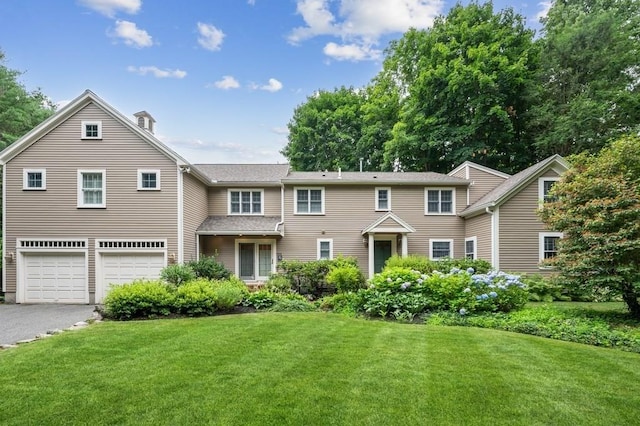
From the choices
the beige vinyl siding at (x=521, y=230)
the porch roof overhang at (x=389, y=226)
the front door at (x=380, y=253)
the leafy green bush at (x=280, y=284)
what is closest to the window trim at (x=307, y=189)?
the porch roof overhang at (x=389, y=226)

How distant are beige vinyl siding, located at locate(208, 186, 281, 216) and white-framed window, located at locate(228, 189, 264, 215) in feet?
0.50

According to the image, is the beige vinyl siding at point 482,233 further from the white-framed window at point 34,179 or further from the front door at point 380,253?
the white-framed window at point 34,179

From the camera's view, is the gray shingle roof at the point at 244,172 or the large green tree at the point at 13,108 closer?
the gray shingle roof at the point at 244,172

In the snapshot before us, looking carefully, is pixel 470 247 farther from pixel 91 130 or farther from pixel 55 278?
pixel 55 278

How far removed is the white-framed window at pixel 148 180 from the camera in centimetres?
1347

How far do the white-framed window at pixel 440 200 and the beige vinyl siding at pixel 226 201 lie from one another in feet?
22.9

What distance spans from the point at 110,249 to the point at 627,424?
14574 millimetres

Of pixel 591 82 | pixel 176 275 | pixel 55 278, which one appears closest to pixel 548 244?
pixel 591 82

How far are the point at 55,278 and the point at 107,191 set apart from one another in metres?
3.64

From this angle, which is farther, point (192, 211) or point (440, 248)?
point (440, 248)

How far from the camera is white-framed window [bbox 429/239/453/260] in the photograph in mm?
16469

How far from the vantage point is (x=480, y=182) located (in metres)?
16.8

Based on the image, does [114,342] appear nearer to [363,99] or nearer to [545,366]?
[545,366]

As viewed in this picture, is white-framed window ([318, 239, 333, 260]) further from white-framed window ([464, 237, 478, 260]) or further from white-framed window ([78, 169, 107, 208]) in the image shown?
white-framed window ([78, 169, 107, 208])
